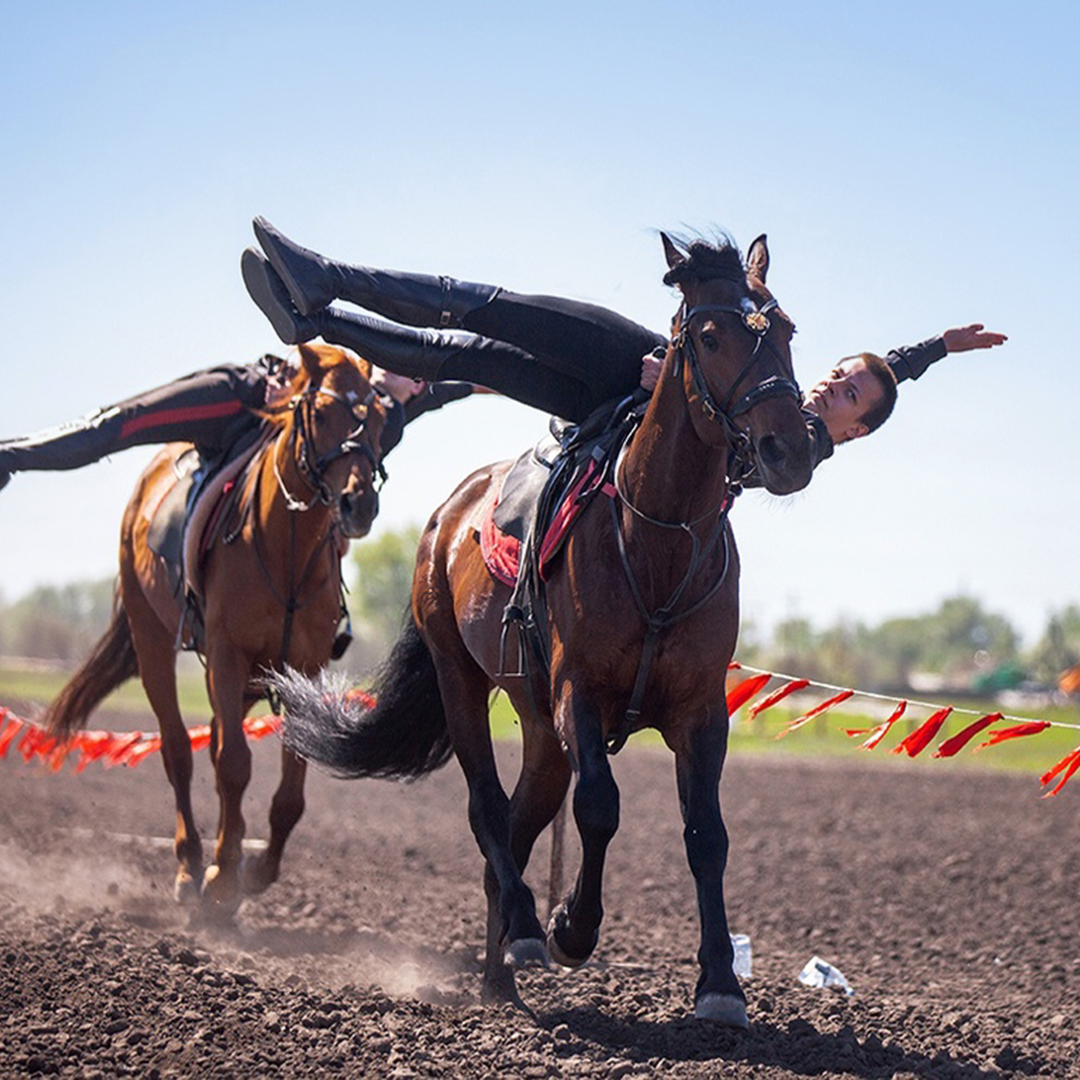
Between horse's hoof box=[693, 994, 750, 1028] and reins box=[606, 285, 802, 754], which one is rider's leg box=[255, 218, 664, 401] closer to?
reins box=[606, 285, 802, 754]

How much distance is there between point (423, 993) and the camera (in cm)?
614

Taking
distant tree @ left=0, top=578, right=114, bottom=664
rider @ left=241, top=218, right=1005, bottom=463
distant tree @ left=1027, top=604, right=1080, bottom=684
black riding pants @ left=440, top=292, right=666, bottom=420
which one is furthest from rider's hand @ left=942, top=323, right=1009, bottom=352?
distant tree @ left=0, top=578, right=114, bottom=664

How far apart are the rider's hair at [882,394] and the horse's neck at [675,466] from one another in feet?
3.42

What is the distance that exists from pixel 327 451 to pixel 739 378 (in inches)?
126

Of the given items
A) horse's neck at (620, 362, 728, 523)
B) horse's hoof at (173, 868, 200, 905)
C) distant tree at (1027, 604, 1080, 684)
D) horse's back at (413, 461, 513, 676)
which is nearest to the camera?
horse's neck at (620, 362, 728, 523)

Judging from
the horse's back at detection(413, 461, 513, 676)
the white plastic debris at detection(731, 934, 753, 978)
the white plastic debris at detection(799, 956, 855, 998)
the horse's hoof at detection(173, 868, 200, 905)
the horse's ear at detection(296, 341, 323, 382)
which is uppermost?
the horse's ear at detection(296, 341, 323, 382)


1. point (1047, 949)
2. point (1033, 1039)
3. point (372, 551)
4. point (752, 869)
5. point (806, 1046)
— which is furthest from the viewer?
point (372, 551)

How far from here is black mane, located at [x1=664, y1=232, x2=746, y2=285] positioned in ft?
15.5

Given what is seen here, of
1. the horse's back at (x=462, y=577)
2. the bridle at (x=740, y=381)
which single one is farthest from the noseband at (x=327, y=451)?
the bridle at (x=740, y=381)

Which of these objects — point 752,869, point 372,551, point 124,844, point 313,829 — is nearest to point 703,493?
point 752,869

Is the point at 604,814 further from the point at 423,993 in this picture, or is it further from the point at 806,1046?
the point at 423,993

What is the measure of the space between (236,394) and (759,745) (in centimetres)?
1960

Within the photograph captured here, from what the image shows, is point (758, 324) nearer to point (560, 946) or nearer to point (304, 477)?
point (560, 946)

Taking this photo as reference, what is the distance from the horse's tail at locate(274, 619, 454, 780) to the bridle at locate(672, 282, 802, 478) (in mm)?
2447
